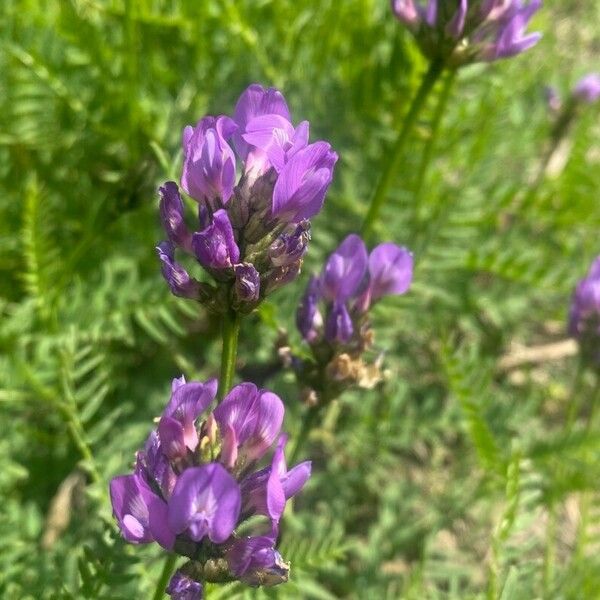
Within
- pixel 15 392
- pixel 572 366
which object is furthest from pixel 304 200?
pixel 572 366

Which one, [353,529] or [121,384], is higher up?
[121,384]

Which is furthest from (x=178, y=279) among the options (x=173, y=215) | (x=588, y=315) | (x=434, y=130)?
(x=588, y=315)

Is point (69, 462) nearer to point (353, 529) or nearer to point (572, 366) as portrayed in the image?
point (353, 529)

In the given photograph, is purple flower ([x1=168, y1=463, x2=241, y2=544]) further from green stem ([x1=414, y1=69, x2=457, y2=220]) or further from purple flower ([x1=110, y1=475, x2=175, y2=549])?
green stem ([x1=414, y1=69, x2=457, y2=220])

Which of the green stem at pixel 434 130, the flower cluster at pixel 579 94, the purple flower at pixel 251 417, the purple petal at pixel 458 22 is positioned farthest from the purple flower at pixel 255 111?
the flower cluster at pixel 579 94

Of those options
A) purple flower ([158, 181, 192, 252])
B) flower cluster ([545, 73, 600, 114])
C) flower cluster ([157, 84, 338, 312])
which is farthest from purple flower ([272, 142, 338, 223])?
flower cluster ([545, 73, 600, 114])
